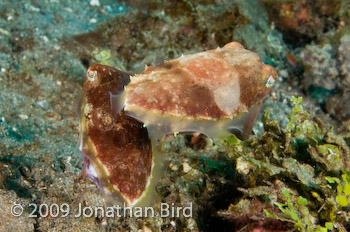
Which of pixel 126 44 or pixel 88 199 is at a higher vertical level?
pixel 126 44

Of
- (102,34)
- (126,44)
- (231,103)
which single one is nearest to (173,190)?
(231,103)

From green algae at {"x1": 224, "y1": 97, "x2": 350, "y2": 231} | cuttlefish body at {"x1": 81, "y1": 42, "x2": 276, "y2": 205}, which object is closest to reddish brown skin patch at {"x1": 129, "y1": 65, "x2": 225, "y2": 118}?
cuttlefish body at {"x1": 81, "y1": 42, "x2": 276, "y2": 205}

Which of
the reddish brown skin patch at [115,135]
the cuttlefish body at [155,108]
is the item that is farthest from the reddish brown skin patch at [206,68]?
the reddish brown skin patch at [115,135]

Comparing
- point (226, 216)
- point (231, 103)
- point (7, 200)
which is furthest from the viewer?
point (226, 216)

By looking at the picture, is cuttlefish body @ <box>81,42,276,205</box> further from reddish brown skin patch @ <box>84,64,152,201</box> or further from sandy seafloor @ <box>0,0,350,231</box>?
sandy seafloor @ <box>0,0,350,231</box>

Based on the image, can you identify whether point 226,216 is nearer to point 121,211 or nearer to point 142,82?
point 121,211

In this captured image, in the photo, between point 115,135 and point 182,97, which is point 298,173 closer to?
point 182,97

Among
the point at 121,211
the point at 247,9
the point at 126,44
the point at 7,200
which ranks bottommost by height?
the point at 121,211
